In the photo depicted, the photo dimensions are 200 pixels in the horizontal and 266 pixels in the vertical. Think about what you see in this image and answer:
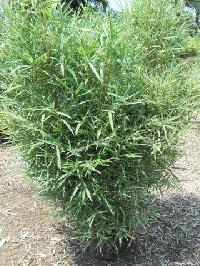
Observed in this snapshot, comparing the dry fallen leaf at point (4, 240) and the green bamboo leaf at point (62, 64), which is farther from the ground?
the green bamboo leaf at point (62, 64)

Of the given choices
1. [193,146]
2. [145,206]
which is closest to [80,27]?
[145,206]

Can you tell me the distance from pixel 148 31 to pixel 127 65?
1.06 meters

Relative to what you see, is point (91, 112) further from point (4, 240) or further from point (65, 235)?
point (4, 240)

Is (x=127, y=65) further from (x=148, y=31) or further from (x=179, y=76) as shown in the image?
(x=148, y=31)

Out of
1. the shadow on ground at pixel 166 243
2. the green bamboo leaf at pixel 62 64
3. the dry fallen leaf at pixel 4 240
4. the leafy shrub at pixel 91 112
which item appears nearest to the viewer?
the green bamboo leaf at pixel 62 64

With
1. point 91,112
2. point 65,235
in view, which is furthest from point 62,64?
point 65,235

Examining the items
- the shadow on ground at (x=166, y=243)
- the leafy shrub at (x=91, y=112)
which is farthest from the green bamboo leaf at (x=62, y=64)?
the shadow on ground at (x=166, y=243)

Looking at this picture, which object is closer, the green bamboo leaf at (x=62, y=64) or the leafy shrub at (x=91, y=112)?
the green bamboo leaf at (x=62, y=64)

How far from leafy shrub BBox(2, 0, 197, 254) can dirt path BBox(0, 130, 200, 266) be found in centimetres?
47

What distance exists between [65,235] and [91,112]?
144 centimetres

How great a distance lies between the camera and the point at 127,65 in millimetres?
2844

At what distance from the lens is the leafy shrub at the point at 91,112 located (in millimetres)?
2771

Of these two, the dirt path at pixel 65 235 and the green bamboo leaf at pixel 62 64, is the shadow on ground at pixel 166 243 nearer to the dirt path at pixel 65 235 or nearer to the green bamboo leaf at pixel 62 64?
the dirt path at pixel 65 235

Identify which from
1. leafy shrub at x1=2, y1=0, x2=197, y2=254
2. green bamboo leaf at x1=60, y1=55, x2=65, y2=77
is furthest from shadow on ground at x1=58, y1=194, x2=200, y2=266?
green bamboo leaf at x1=60, y1=55, x2=65, y2=77
